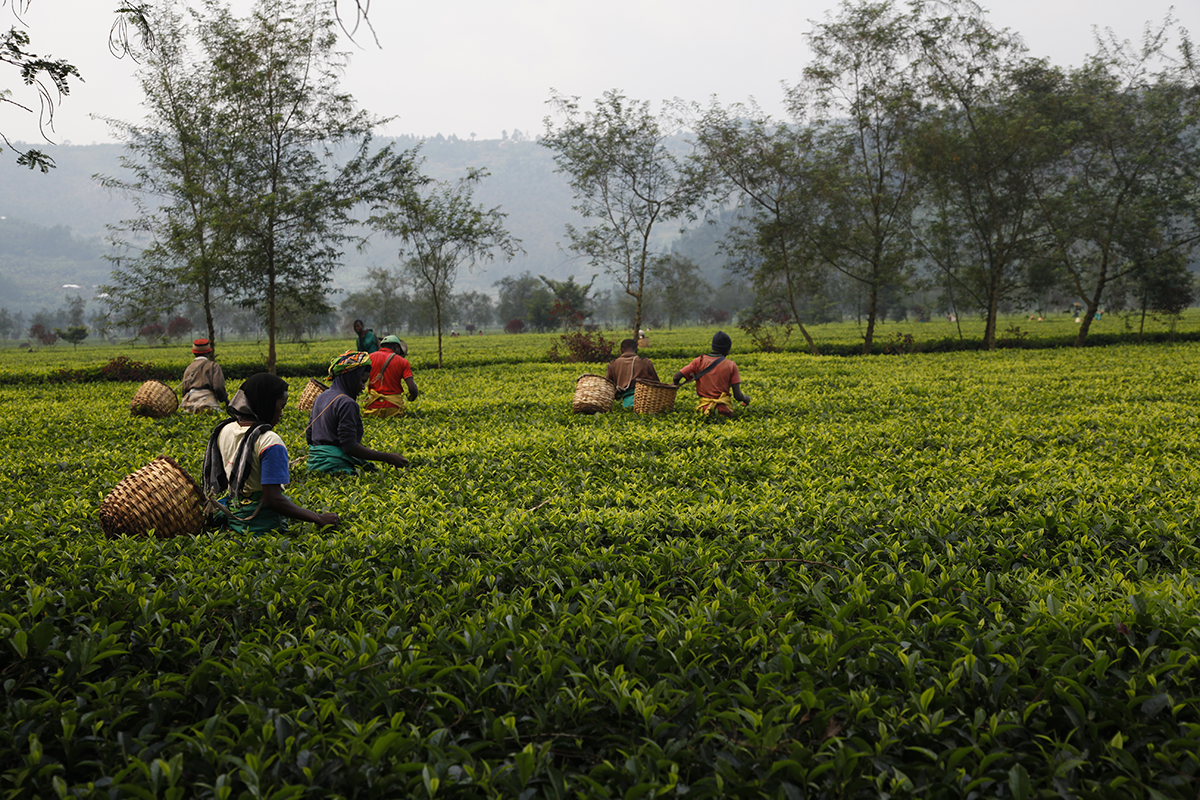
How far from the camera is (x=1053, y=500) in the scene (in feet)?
17.0

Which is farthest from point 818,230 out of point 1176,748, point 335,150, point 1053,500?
point 1176,748

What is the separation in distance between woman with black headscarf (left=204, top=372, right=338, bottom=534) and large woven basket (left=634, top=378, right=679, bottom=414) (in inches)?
259

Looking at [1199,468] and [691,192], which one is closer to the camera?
[1199,468]

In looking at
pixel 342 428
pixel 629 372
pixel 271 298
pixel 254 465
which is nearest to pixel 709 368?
pixel 629 372

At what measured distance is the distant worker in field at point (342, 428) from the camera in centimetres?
644

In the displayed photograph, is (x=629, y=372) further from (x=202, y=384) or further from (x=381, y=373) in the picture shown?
(x=202, y=384)

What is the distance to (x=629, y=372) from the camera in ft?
38.0

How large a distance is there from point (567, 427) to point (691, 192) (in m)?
19.7

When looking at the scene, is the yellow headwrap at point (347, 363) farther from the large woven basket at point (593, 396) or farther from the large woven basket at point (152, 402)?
the large woven basket at point (152, 402)

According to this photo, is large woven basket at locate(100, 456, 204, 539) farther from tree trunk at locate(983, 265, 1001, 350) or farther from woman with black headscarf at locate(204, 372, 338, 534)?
tree trunk at locate(983, 265, 1001, 350)

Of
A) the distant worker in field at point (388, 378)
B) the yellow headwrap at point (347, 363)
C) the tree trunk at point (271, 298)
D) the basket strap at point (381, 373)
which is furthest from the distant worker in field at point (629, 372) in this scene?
the tree trunk at point (271, 298)

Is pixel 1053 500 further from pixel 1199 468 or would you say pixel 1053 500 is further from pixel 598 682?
pixel 598 682

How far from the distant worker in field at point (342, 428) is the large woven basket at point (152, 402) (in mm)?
6430

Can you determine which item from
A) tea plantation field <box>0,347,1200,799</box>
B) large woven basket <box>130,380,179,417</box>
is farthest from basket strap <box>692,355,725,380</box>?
large woven basket <box>130,380,179,417</box>
